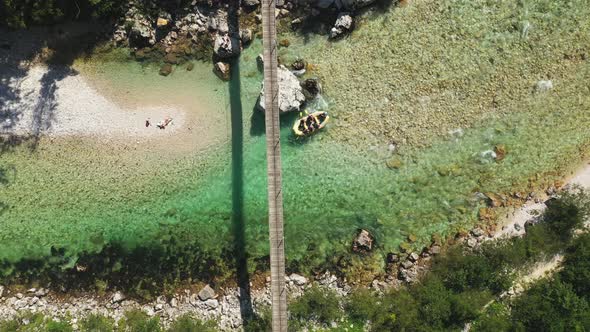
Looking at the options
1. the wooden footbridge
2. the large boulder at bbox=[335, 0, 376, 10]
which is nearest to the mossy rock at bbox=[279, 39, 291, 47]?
the wooden footbridge

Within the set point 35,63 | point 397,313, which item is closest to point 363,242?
point 397,313

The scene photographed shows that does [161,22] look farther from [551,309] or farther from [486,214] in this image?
[551,309]

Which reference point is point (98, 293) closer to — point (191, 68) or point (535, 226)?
point (191, 68)

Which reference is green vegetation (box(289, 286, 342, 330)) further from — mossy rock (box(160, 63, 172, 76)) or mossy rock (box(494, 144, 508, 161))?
mossy rock (box(160, 63, 172, 76))

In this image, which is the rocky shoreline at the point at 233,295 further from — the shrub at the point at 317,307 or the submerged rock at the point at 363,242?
the shrub at the point at 317,307

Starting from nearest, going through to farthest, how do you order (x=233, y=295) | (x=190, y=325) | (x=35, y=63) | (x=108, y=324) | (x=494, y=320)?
1. (x=494, y=320)
2. (x=190, y=325)
3. (x=108, y=324)
4. (x=233, y=295)
5. (x=35, y=63)

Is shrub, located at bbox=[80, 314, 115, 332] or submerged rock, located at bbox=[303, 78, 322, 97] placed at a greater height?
submerged rock, located at bbox=[303, 78, 322, 97]
